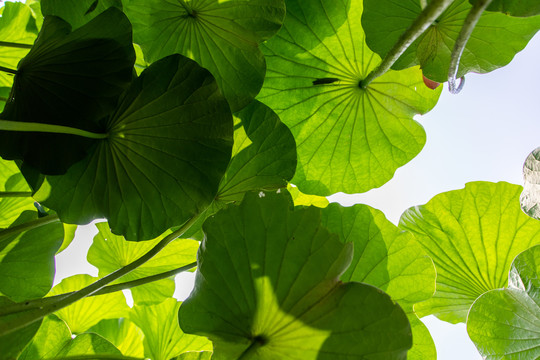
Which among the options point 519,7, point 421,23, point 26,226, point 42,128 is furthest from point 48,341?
point 519,7

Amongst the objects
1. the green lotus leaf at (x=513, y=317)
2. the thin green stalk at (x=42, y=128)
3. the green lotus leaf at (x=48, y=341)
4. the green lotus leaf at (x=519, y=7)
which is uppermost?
the green lotus leaf at (x=519, y=7)

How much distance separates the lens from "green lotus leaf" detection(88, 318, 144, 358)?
4.49 ft

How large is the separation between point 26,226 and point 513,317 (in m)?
1.01

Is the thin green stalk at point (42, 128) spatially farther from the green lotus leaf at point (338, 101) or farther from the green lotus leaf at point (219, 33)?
the green lotus leaf at point (338, 101)

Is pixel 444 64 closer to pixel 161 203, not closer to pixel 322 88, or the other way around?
pixel 322 88

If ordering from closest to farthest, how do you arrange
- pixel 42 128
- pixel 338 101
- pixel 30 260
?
pixel 42 128 → pixel 30 260 → pixel 338 101

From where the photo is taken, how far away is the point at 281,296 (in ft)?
2.09

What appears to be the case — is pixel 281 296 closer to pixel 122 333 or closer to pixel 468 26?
pixel 468 26

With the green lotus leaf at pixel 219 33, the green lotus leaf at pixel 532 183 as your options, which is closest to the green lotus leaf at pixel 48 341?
the green lotus leaf at pixel 219 33

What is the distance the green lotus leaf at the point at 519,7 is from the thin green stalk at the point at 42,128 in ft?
2.08

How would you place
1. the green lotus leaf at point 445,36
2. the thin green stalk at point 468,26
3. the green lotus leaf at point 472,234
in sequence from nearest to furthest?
1. the thin green stalk at point 468,26
2. the green lotus leaf at point 445,36
3. the green lotus leaf at point 472,234

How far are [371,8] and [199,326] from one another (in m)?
0.66

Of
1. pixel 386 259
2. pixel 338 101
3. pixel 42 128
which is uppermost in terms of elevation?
pixel 338 101

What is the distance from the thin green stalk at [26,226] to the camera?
28.7 inches
